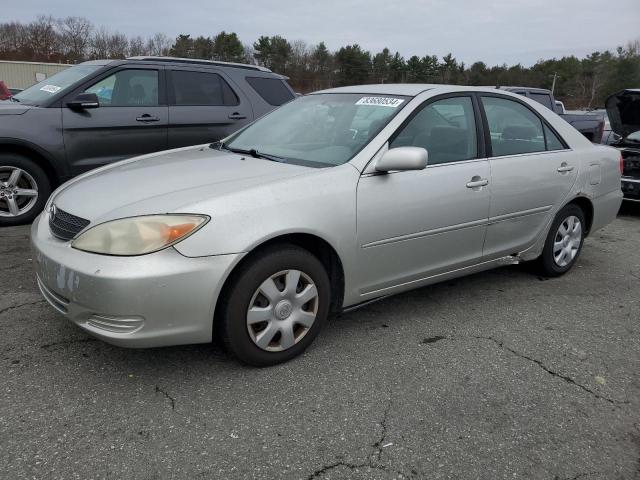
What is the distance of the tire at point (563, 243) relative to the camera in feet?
14.3

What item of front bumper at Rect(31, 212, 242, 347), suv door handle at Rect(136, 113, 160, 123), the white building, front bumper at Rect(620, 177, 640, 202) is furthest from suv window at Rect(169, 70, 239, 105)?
the white building

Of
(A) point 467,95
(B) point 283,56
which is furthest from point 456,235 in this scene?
(B) point 283,56

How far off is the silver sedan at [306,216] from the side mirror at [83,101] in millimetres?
2020

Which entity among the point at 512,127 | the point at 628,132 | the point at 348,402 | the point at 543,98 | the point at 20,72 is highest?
the point at 20,72

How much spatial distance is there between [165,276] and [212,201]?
432mm

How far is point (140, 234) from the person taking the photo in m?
2.50

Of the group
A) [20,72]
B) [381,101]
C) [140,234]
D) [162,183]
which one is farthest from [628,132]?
[20,72]

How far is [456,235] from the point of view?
3.55 meters

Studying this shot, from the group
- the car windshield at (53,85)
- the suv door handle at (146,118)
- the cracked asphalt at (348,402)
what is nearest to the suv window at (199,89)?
the suv door handle at (146,118)

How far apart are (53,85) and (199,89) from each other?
152 cm

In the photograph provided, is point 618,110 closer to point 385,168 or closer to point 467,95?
point 467,95

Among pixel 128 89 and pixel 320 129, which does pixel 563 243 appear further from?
pixel 128 89

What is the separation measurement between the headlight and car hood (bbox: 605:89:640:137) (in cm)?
730

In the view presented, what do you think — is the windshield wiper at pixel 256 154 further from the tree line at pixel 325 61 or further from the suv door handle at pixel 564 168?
the tree line at pixel 325 61
